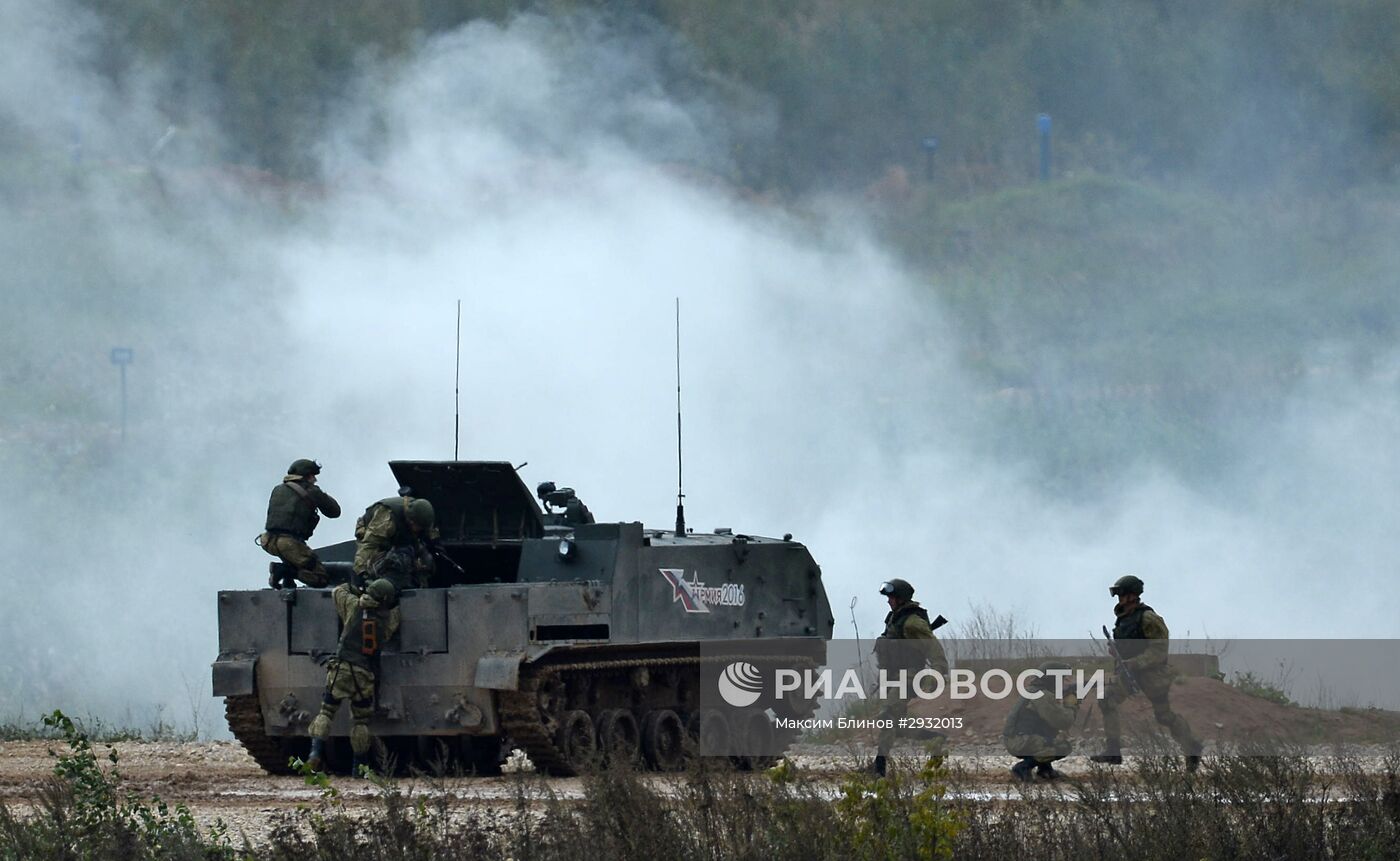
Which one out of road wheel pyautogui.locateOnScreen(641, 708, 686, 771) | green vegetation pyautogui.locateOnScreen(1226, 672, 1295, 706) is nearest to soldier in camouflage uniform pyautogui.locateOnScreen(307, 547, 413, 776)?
road wheel pyautogui.locateOnScreen(641, 708, 686, 771)

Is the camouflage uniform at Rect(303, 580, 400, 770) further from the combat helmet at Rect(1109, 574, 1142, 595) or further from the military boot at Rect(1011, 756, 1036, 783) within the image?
the combat helmet at Rect(1109, 574, 1142, 595)

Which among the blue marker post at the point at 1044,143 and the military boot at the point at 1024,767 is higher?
the blue marker post at the point at 1044,143

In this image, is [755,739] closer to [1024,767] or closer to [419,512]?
[1024,767]

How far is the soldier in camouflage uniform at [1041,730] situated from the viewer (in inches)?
656

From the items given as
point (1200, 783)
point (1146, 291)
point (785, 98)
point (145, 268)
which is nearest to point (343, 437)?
point (145, 268)

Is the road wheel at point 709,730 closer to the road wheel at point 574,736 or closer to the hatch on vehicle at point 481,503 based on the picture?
the road wheel at point 574,736

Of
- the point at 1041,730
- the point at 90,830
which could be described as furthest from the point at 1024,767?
the point at 90,830

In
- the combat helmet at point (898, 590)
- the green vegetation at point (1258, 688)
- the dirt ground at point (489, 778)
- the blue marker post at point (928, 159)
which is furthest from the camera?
the blue marker post at point (928, 159)

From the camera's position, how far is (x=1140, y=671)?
1650 centimetres

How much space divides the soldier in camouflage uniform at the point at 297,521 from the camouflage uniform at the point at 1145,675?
6383 mm

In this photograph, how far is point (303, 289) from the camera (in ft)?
166

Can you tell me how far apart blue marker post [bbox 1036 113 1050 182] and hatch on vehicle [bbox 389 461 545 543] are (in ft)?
156

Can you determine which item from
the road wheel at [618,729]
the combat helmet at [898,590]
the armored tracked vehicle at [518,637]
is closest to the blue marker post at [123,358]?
the armored tracked vehicle at [518,637]

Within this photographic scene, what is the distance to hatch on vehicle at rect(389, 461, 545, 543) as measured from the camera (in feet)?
61.8
